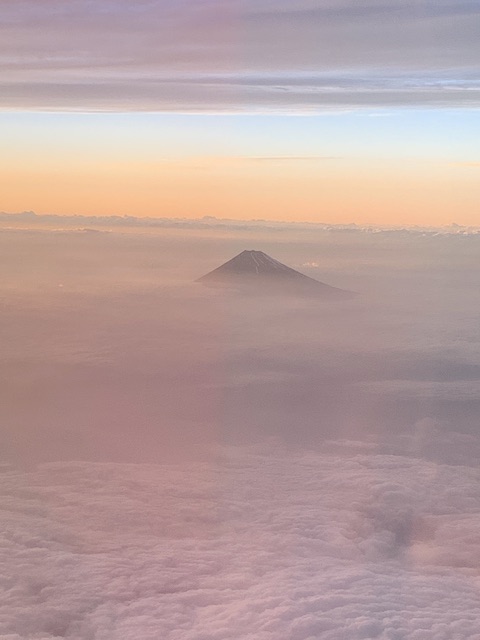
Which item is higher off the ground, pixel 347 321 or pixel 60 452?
pixel 347 321

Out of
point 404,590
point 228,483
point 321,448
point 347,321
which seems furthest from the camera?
point 347,321

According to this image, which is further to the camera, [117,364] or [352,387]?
[117,364]

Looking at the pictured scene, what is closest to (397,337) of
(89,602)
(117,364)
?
(117,364)

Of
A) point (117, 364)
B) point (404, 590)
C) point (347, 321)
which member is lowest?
point (404, 590)

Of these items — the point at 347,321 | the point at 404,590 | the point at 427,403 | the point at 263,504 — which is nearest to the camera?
the point at 404,590

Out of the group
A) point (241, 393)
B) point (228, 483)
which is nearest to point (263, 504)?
point (228, 483)

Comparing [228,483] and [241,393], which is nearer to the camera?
[228,483]

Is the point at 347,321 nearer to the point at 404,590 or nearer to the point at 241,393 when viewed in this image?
the point at 241,393

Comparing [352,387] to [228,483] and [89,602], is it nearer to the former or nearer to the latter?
[228,483]

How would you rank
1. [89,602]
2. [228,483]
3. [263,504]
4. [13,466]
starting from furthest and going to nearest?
[13,466] < [228,483] < [263,504] < [89,602]
